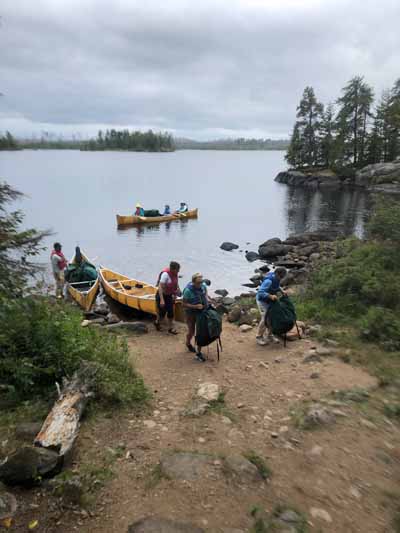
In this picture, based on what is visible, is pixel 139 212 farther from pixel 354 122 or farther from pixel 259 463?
pixel 354 122

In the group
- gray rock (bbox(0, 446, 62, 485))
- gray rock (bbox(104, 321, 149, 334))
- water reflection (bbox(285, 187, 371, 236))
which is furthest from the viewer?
water reflection (bbox(285, 187, 371, 236))

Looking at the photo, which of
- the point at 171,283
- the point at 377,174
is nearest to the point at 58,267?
the point at 171,283

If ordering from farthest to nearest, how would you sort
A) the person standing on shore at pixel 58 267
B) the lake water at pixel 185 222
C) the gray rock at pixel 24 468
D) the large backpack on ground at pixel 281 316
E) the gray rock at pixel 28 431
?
the lake water at pixel 185 222, the person standing on shore at pixel 58 267, the large backpack on ground at pixel 281 316, the gray rock at pixel 28 431, the gray rock at pixel 24 468

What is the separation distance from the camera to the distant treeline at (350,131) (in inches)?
2399

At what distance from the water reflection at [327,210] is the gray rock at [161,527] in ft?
106

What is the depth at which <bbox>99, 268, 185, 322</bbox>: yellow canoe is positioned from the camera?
13.8 metres

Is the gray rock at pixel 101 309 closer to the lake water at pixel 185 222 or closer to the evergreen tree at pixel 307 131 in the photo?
the lake water at pixel 185 222

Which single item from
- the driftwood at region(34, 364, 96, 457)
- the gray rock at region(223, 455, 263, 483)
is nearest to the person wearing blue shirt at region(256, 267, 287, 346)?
the driftwood at region(34, 364, 96, 457)

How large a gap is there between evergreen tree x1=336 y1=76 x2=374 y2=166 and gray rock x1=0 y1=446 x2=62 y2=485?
67.2m

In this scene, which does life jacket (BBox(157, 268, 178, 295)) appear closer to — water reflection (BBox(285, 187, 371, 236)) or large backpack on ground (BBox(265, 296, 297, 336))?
large backpack on ground (BBox(265, 296, 297, 336))

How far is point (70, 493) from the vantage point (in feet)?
13.2

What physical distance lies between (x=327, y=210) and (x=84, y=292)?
3575 centimetres

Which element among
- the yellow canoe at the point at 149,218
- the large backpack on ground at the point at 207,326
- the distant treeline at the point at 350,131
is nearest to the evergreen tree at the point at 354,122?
the distant treeline at the point at 350,131

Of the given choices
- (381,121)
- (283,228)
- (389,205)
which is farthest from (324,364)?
(381,121)
